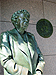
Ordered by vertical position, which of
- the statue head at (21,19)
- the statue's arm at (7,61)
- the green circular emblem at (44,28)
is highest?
the statue head at (21,19)

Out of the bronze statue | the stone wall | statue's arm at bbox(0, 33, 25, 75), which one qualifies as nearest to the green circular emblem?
the stone wall

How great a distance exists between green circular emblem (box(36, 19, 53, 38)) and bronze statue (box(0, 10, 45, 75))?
4.64ft

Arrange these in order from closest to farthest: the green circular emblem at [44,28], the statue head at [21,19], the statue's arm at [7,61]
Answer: the statue's arm at [7,61] < the statue head at [21,19] < the green circular emblem at [44,28]

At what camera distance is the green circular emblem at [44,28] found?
13.6ft

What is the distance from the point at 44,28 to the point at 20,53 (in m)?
1.94

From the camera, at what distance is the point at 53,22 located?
4473mm

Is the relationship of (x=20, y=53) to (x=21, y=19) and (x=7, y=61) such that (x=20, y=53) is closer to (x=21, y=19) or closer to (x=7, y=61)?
(x=7, y=61)

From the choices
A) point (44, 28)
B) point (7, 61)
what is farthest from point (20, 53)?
point (44, 28)

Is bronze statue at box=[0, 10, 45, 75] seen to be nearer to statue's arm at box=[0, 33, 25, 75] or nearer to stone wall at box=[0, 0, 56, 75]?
statue's arm at box=[0, 33, 25, 75]

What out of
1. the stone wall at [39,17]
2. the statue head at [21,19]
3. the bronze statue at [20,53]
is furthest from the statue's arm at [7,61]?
the stone wall at [39,17]

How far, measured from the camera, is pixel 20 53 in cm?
249

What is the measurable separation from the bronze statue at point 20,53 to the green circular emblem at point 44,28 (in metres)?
1.41

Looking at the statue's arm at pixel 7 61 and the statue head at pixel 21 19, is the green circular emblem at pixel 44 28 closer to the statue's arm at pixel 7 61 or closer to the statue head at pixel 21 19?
the statue head at pixel 21 19

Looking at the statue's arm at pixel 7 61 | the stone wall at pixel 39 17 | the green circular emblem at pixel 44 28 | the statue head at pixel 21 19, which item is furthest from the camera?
the green circular emblem at pixel 44 28
